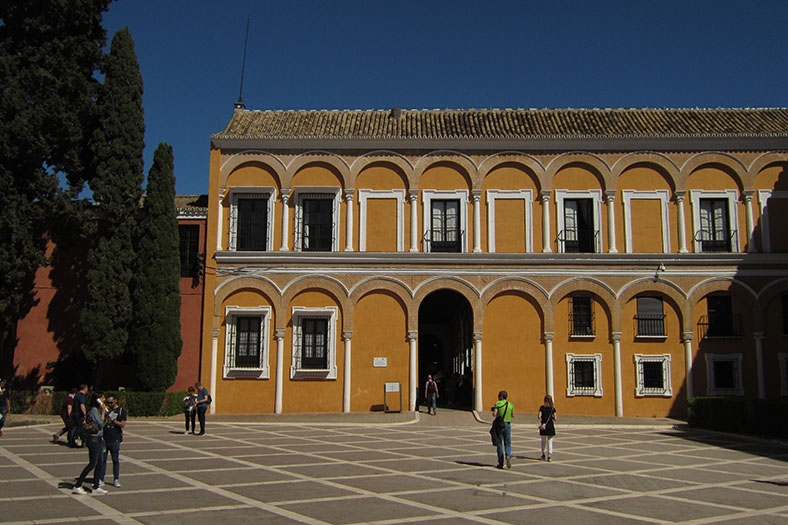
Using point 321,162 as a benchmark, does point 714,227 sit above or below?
below

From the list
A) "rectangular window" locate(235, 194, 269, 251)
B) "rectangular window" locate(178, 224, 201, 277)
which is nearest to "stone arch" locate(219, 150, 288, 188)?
"rectangular window" locate(235, 194, 269, 251)

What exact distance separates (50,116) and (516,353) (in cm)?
1828

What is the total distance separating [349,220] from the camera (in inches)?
1017

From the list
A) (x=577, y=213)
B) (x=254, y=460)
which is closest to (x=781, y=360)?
(x=577, y=213)

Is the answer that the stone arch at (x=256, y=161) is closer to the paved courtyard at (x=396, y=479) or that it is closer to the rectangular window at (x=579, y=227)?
the paved courtyard at (x=396, y=479)

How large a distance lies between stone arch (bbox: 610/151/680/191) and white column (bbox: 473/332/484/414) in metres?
7.93

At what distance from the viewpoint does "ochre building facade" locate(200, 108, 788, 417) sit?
24875 mm

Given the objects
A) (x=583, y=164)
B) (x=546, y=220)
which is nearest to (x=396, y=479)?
(x=546, y=220)

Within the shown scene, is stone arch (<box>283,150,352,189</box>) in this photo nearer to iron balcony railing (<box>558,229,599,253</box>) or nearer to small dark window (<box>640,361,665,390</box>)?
iron balcony railing (<box>558,229,599,253</box>)

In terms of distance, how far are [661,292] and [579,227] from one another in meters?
3.80

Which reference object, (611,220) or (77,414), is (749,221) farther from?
(77,414)

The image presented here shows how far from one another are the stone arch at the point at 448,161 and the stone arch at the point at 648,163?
17.4 feet

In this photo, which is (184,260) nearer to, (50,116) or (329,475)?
(50,116)

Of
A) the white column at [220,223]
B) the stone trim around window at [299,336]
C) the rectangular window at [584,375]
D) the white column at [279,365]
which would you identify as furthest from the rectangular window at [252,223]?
the rectangular window at [584,375]
